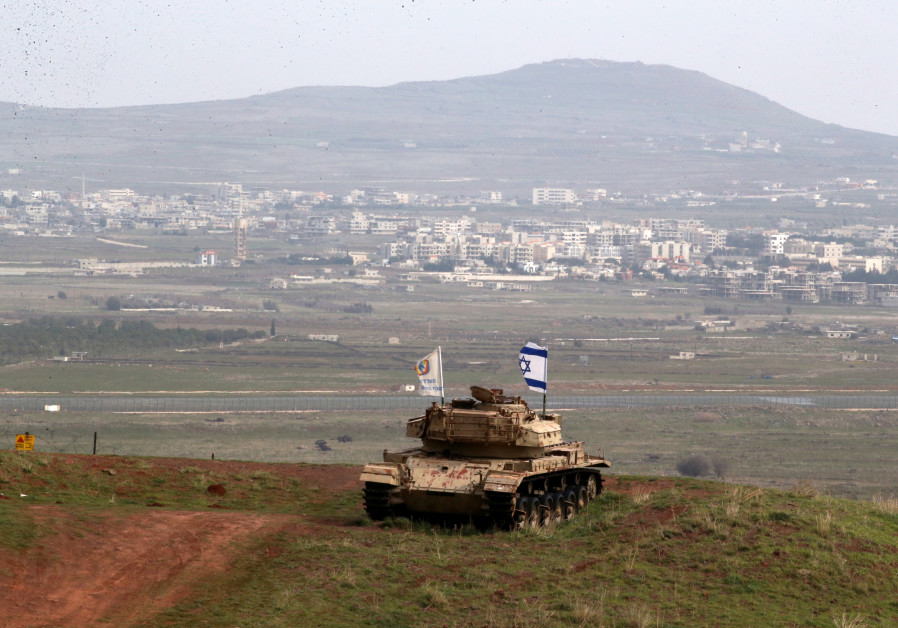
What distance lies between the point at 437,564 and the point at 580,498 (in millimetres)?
6426

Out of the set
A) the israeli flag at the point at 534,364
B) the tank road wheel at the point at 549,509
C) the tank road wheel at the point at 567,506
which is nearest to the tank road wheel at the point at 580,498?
the tank road wheel at the point at 567,506

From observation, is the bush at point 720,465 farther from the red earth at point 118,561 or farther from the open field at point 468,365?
the red earth at point 118,561

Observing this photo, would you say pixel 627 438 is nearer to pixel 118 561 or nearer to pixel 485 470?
pixel 485 470

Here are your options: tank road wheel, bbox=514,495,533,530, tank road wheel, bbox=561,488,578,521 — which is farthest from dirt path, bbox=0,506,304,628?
tank road wheel, bbox=561,488,578,521

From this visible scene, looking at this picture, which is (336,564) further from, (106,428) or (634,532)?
(106,428)

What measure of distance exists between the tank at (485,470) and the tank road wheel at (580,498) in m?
0.02

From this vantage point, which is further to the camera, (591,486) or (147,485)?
(591,486)

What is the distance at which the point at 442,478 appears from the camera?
837 inches

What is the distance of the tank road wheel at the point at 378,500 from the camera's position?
21.1 meters

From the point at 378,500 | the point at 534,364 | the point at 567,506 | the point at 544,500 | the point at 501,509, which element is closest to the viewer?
the point at 501,509

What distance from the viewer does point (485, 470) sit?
69.6 ft

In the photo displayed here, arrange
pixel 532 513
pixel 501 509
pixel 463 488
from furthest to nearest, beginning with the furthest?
pixel 532 513 < pixel 463 488 < pixel 501 509

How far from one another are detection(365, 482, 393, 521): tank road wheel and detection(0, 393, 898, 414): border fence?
184 ft

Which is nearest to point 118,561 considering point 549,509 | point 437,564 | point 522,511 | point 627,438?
point 437,564
